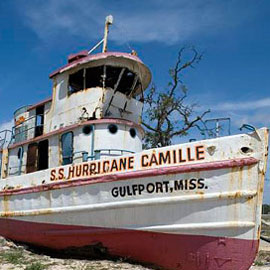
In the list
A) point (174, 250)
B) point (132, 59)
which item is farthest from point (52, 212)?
point (132, 59)

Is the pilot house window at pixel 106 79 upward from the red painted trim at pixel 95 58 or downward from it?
downward

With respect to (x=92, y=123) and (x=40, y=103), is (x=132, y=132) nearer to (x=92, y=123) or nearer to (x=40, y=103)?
(x=92, y=123)

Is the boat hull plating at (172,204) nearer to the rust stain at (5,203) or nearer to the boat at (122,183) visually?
the boat at (122,183)

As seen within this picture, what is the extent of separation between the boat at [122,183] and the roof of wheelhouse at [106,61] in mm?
31

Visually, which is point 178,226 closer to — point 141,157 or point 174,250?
point 174,250

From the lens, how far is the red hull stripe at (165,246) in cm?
654

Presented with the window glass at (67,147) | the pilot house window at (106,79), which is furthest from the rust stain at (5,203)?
the pilot house window at (106,79)

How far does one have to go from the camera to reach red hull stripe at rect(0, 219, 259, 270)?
21.5 ft

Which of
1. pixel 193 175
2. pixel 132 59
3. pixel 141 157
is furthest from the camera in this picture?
pixel 132 59

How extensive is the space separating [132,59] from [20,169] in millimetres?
4690

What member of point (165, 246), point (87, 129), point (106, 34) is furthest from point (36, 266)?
point (106, 34)

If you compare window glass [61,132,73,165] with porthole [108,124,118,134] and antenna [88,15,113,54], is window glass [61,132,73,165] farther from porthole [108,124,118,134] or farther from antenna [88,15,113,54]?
Answer: antenna [88,15,113,54]

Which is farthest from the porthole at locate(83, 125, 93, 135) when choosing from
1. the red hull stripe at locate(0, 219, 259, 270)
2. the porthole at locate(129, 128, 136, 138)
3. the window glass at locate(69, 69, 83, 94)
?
the red hull stripe at locate(0, 219, 259, 270)

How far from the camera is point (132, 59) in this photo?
385 inches
